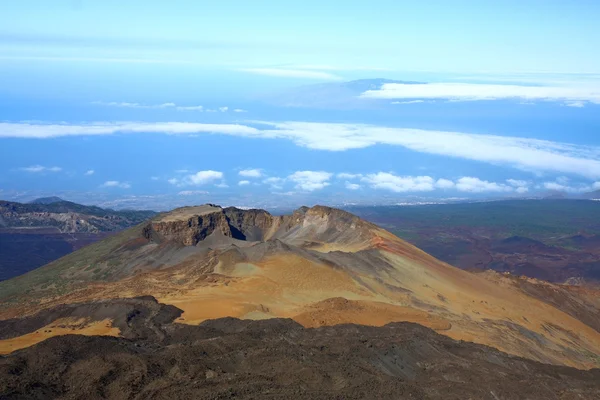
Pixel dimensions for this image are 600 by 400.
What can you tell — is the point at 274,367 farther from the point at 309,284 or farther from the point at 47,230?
the point at 47,230

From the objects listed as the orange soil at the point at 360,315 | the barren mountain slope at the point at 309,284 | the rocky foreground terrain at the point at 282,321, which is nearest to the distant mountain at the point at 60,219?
the barren mountain slope at the point at 309,284

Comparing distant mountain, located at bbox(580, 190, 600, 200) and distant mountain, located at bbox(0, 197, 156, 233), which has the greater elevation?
distant mountain, located at bbox(580, 190, 600, 200)

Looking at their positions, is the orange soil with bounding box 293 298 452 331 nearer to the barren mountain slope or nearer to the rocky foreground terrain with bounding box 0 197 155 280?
the barren mountain slope

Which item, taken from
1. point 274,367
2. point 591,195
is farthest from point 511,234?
point 274,367

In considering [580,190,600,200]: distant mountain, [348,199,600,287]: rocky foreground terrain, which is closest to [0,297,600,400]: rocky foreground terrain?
[348,199,600,287]: rocky foreground terrain

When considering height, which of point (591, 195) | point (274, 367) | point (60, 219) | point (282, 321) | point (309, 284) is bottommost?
point (282, 321)

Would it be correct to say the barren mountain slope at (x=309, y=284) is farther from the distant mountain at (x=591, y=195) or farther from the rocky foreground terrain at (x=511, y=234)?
the distant mountain at (x=591, y=195)
